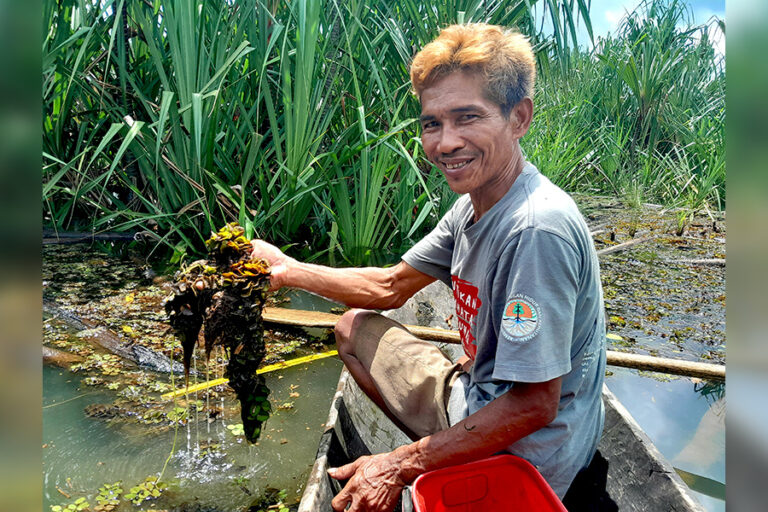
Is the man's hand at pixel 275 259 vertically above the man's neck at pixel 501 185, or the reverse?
the man's neck at pixel 501 185

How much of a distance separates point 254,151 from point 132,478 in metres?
2.29

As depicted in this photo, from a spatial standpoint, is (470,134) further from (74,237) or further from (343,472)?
(74,237)

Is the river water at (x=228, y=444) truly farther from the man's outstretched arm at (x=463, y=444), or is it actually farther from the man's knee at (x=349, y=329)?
the man's outstretched arm at (x=463, y=444)

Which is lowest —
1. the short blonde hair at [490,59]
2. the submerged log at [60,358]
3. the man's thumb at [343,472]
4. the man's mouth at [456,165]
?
the submerged log at [60,358]

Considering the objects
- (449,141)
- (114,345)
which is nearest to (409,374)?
(449,141)

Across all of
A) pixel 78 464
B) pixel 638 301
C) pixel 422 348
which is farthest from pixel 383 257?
pixel 78 464

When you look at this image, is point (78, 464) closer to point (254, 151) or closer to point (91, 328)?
point (91, 328)

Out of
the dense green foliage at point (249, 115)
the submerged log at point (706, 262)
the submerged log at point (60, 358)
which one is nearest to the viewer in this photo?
the submerged log at point (60, 358)

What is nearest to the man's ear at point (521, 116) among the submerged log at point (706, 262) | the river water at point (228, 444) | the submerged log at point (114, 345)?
the river water at point (228, 444)

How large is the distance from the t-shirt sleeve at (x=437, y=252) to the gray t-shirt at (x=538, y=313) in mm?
230

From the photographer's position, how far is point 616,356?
2.48m

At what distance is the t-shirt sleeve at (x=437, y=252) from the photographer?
206 centimetres

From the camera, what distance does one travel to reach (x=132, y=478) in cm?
211

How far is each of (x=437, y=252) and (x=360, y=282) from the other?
1.25ft
